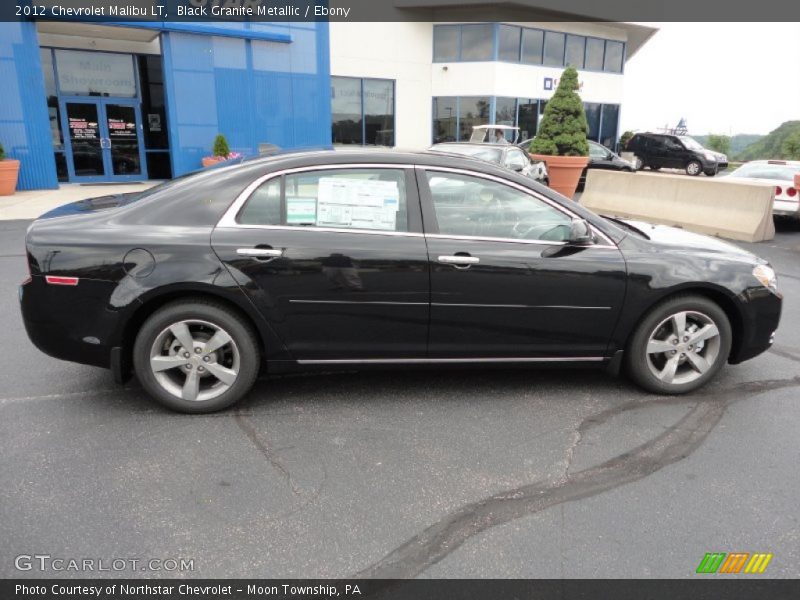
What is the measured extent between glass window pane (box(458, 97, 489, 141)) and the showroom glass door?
1272 centimetres

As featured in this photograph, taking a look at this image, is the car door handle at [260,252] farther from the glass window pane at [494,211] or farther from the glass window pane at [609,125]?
the glass window pane at [609,125]

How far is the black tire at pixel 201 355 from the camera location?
3525 millimetres

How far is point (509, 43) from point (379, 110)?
6171 mm

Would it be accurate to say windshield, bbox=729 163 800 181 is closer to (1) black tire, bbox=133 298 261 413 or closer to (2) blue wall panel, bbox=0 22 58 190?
(1) black tire, bbox=133 298 261 413

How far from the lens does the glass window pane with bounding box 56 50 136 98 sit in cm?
1695

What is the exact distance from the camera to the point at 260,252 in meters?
3.52

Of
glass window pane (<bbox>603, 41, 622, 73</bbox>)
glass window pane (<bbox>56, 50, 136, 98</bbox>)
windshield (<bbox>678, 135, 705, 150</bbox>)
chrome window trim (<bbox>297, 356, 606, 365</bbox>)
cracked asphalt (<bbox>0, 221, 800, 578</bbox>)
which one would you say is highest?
glass window pane (<bbox>603, 41, 622, 73</bbox>)

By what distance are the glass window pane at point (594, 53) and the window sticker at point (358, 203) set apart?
2735 centimetres

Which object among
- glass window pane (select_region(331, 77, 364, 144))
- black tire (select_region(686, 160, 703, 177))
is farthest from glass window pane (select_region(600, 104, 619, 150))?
glass window pane (select_region(331, 77, 364, 144))

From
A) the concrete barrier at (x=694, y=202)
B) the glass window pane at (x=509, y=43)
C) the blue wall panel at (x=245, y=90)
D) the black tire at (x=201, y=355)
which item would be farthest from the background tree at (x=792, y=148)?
the black tire at (x=201, y=355)

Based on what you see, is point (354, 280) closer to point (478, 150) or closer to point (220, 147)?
point (478, 150)

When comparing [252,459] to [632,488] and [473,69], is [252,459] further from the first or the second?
[473,69]

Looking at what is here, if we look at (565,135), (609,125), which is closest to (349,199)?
(565,135)
